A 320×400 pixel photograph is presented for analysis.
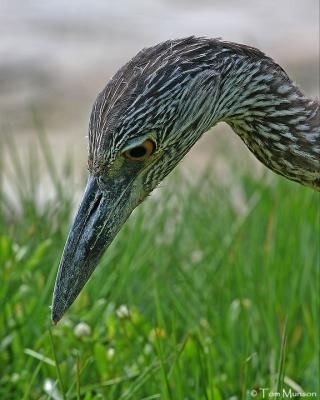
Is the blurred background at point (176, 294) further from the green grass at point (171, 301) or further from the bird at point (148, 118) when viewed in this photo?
the bird at point (148, 118)

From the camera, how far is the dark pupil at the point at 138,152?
321cm

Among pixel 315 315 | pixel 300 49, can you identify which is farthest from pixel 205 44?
pixel 300 49

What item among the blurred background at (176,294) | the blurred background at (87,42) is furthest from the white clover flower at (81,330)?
the blurred background at (87,42)

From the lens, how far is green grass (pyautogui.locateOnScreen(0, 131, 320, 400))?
12.5ft

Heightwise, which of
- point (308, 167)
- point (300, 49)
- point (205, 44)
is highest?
point (205, 44)

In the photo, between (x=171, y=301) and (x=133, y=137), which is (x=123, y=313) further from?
(x=133, y=137)

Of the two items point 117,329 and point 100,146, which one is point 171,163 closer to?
point 100,146

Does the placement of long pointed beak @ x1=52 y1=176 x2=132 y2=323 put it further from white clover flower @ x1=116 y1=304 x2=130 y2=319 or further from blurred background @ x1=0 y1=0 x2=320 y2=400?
white clover flower @ x1=116 y1=304 x2=130 y2=319

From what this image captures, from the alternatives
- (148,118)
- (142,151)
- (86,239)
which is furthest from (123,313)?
(148,118)

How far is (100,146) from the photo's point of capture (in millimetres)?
3180

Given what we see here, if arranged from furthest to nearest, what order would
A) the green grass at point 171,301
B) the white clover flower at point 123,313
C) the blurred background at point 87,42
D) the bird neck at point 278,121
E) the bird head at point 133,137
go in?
the blurred background at point 87,42
the white clover flower at point 123,313
the green grass at point 171,301
the bird neck at point 278,121
the bird head at point 133,137

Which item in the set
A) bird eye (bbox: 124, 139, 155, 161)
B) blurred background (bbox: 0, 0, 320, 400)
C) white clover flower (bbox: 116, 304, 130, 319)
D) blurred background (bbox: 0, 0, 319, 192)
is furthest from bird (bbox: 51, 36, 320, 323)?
blurred background (bbox: 0, 0, 319, 192)

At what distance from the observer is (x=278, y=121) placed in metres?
3.64

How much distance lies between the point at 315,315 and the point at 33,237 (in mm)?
1182
